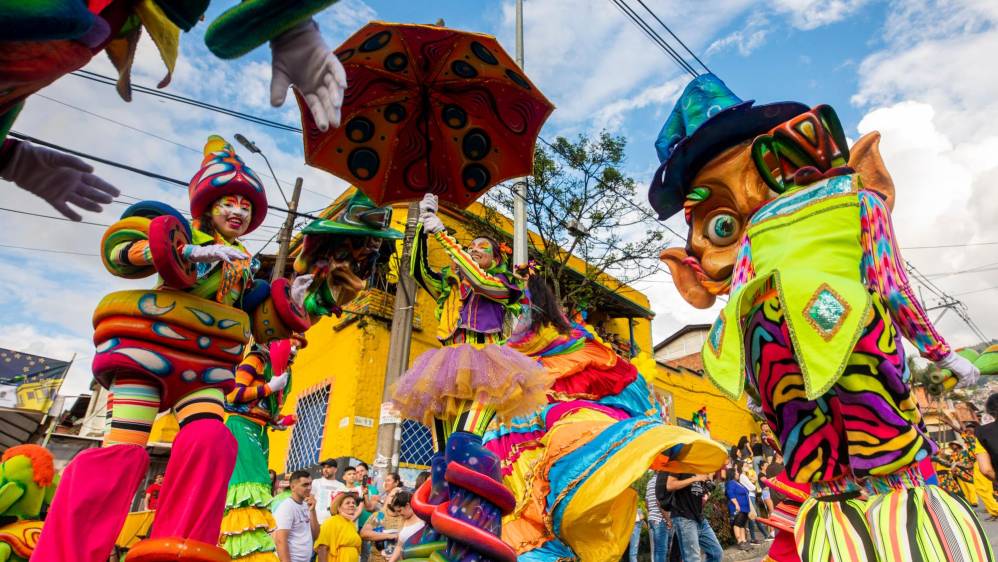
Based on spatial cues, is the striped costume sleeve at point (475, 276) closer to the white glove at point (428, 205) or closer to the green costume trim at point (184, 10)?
the white glove at point (428, 205)

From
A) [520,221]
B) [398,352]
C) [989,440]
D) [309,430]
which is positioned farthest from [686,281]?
[309,430]

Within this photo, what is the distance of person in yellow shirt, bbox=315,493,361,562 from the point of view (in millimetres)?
5750

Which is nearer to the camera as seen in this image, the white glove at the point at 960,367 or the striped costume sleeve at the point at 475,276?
the white glove at the point at 960,367

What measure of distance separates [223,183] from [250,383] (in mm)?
2150

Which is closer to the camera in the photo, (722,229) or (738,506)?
(722,229)

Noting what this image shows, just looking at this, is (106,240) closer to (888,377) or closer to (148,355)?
(148,355)

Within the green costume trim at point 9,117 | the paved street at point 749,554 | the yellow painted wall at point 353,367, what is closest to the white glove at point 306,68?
the green costume trim at point 9,117

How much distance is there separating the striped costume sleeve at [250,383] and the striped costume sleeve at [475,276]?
5.89 feet

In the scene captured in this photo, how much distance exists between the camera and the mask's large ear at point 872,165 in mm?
2936

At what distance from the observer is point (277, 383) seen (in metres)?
4.49

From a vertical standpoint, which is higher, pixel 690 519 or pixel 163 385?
pixel 690 519

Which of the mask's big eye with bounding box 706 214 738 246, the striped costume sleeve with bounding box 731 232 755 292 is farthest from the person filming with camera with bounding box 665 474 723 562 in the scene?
the striped costume sleeve with bounding box 731 232 755 292

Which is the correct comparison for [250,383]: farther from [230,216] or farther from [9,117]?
[9,117]

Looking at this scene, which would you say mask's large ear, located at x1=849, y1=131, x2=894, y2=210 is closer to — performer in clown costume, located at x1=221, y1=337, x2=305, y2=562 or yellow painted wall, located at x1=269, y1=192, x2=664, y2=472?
performer in clown costume, located at x1=221, y1=337, x2=305, y2=562
